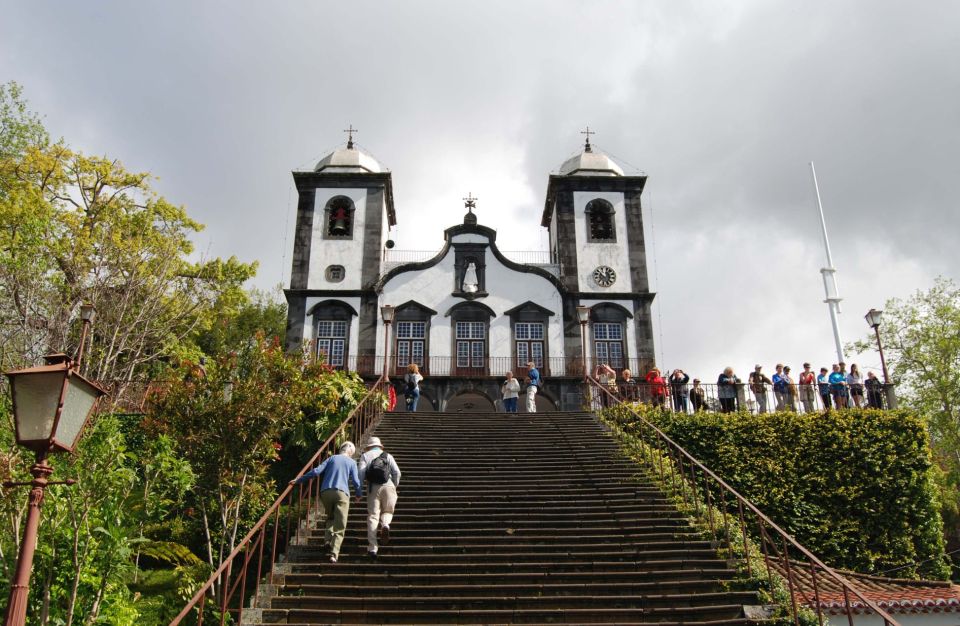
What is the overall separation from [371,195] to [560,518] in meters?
18.0

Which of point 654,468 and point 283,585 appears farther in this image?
point 654,468

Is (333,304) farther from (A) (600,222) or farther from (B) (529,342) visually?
(A) (600,222)

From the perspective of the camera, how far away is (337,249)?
2528 cm

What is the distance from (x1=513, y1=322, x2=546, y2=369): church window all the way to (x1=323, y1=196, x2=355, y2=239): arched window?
658cm

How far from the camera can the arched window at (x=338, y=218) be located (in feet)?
84.2

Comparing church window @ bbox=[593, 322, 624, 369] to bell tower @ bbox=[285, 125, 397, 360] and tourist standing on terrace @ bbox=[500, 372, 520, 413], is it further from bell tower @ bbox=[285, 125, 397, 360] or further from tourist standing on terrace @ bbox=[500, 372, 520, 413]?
bell tower @ bbox=[285, 125, 397, 360]

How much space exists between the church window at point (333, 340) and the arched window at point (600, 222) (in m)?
8.88

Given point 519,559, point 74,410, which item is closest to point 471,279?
point 519,559

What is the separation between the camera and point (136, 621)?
10.7 metres

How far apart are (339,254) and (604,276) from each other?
29.0 ft

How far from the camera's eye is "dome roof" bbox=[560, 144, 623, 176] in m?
27.0

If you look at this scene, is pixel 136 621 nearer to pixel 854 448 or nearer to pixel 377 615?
pixel 377 615

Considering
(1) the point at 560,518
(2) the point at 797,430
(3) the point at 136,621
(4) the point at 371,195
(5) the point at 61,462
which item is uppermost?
(4) the point at 371,195

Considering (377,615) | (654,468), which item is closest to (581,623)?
(377,615)
